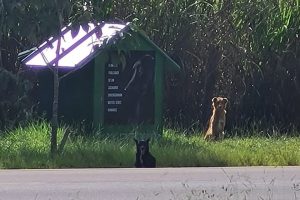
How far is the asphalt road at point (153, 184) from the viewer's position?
10.7m

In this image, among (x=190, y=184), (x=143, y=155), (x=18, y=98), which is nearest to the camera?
(x=190, y=184)

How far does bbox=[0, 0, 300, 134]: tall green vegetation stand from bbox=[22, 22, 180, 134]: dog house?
10.8ft

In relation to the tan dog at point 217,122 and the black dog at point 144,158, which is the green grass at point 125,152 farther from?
the tan dog at point 217,122

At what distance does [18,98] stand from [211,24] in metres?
5.26

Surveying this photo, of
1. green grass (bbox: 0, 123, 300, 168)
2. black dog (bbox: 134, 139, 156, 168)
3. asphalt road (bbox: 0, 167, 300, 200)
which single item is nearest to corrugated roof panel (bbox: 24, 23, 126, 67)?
green grass (bbox: 0, 123, 300, 168)

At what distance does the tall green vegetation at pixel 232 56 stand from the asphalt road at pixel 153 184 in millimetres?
7964

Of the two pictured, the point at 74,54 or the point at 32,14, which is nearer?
the point at 32,14

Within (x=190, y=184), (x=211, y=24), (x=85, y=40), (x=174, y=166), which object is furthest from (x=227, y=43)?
(x=190, y=184)

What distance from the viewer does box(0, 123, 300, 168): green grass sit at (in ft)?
47.9

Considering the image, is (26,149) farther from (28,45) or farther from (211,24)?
(211,24)

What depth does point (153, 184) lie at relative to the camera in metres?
11.8

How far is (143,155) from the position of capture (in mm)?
14398

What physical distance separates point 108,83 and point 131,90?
19.7 inches

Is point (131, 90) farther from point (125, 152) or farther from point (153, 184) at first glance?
point (153, 184)
